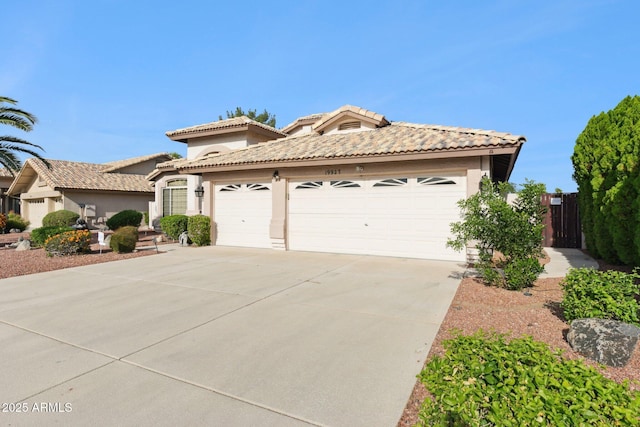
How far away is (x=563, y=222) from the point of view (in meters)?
14.1

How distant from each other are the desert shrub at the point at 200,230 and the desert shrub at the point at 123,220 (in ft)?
38.6

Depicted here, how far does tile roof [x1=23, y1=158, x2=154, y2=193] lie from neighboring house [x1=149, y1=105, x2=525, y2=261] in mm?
15983

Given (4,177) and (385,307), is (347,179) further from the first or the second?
(4,177)

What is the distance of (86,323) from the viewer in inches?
189

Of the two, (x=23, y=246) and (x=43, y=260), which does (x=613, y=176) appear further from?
(x=23, y=246)

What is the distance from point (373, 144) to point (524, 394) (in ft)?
34.0

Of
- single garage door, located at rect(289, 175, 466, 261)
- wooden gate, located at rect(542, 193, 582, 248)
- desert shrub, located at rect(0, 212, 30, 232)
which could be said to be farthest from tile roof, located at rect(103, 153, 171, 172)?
wooden gate, located at rect(542, 193, 582, 248)

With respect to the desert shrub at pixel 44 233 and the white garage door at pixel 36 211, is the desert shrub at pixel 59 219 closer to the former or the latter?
the white garage door at pixel 36 211

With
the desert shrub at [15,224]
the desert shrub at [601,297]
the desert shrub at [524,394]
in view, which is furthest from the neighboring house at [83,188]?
the desert shrub at [524,394]

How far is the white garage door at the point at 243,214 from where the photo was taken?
41.9 ft

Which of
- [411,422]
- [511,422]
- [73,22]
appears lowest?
[411,422]

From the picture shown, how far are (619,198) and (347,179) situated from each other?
6.95 metres

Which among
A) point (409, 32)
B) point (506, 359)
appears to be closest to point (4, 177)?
point (409, 32)

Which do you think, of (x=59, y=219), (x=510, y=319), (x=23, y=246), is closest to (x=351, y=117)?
(x=510, y=319)
